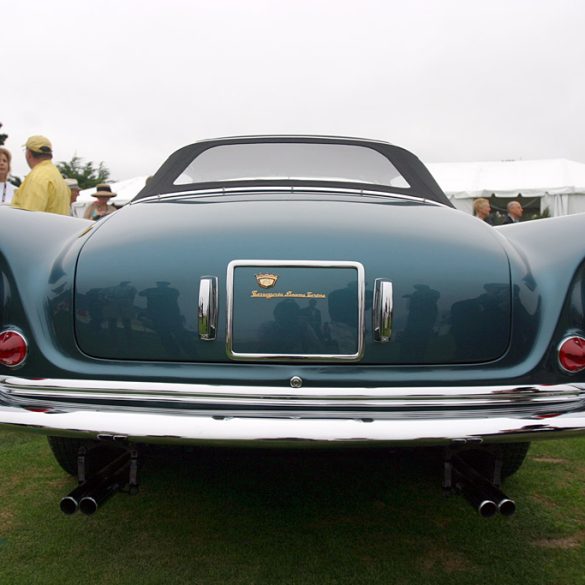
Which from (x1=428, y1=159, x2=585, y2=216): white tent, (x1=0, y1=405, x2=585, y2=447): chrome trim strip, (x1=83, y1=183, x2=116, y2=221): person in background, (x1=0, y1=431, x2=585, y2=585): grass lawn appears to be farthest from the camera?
(x1=428, y1=159, x2=585, y2=216): white tent

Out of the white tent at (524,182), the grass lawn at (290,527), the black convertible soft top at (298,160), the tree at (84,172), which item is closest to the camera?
the grass lawn at (290,527)

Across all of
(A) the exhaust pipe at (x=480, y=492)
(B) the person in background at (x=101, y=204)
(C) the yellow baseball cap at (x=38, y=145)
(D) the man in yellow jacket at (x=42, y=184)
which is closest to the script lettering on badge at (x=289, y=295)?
(A) the exhaust pipe at (x=480, y=492)

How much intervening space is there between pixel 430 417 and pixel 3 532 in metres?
1.70

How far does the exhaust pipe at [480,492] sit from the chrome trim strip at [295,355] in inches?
19.8

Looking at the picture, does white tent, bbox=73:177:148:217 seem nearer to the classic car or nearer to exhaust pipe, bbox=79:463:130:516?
the classic car

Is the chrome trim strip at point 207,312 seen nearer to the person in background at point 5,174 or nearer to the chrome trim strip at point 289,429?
the chrome trim strip at point 289,429

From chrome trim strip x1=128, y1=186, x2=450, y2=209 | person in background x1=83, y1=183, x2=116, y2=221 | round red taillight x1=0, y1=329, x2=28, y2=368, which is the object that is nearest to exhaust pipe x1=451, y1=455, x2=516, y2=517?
chrome trim strip x1=128, y1=186, x2=450, y2=209

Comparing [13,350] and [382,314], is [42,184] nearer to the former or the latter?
[13,350]

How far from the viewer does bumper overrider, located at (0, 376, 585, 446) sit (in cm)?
172

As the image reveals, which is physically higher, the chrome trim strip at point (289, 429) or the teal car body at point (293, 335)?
the teal car body at point (293, 335)

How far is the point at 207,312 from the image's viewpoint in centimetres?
188

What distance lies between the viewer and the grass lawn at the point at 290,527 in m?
2.10

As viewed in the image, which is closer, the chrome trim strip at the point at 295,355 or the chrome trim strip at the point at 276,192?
the chrome trim strip at the point at 295,355

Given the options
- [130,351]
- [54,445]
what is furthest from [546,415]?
[54,445]
